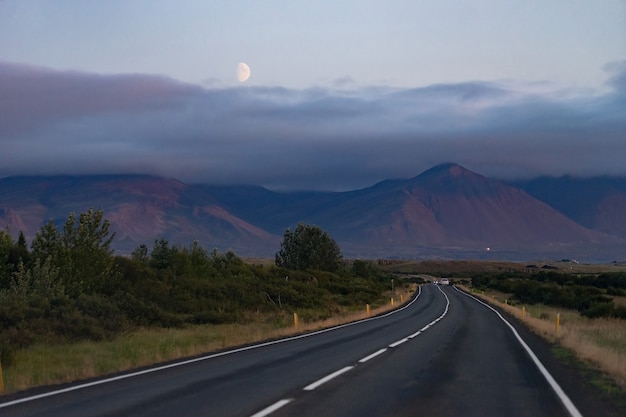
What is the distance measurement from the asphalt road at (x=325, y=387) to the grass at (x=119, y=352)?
96 cm

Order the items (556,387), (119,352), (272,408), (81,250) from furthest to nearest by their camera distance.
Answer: (81,250) → (119,352) → (556,387) → (272,408)

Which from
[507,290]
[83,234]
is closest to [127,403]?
[83,234]

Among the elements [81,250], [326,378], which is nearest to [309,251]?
[81,250]

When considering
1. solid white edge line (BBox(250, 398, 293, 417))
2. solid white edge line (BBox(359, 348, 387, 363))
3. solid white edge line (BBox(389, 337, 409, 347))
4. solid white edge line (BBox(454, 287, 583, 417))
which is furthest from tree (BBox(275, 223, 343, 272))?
solid white edge line (BBox(250, 398, 293, 417))

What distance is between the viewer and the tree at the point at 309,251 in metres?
95.5

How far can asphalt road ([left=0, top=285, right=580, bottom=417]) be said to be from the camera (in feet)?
40.2

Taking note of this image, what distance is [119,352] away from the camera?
21.1m

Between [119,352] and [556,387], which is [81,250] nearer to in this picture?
[119,352]

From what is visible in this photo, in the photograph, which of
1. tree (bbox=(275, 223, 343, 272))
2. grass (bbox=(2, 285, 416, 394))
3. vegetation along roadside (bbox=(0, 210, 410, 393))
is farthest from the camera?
tree (bbox=(275, 223, 343, 272))

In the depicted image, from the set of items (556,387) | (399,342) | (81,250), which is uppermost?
(81,250)

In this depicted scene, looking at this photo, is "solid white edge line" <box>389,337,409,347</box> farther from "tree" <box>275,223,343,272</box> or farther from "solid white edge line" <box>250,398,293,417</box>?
"tree" <box>275,223,343,272</box>

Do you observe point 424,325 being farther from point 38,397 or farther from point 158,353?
point 38,397

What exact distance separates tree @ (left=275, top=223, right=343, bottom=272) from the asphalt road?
71.5 m

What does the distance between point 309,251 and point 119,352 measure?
75.9m
